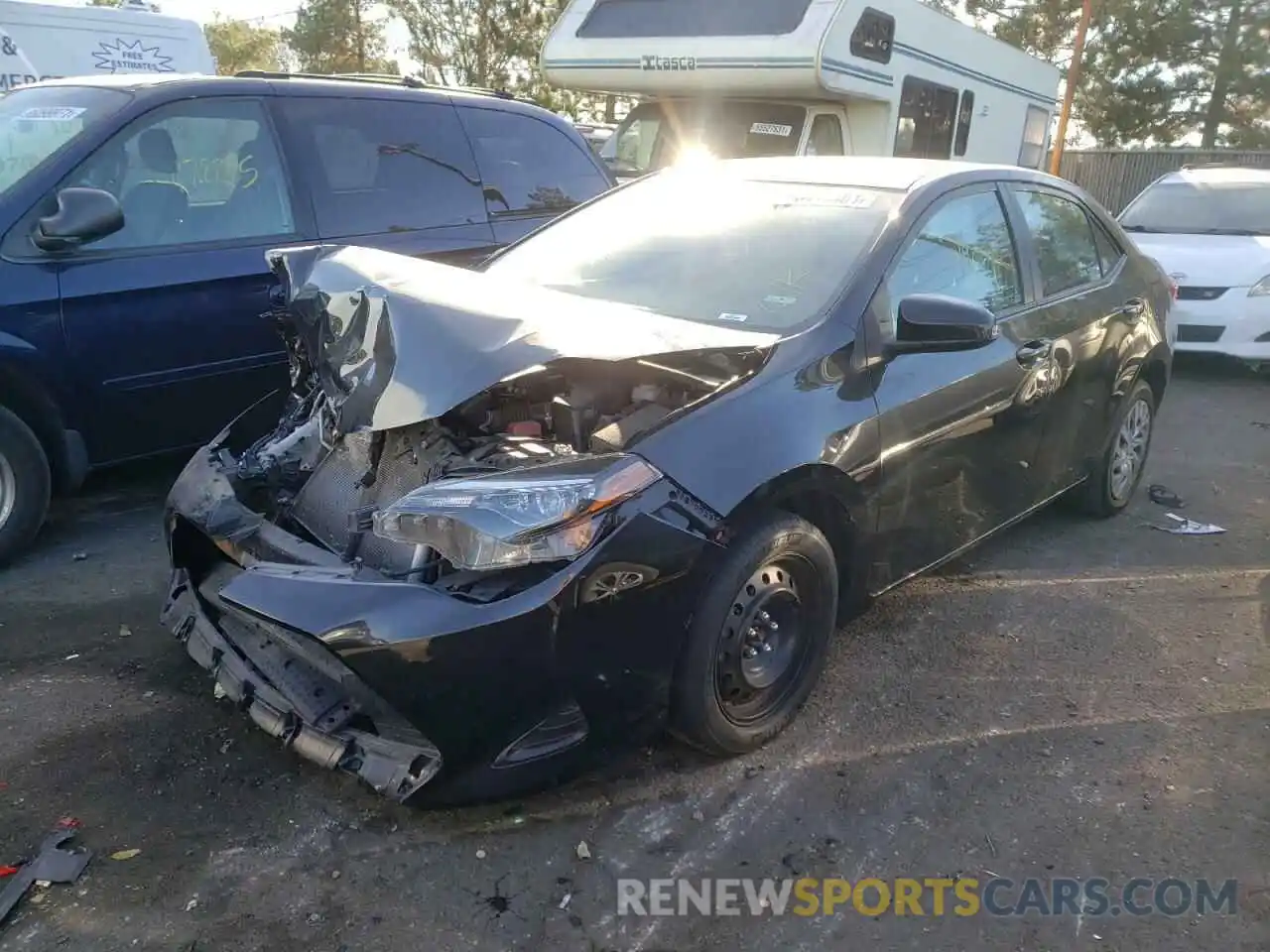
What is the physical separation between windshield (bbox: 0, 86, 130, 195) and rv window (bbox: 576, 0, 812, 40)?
5.72m

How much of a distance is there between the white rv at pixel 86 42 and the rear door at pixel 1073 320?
898cm

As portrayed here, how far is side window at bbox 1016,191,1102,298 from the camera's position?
4336mm

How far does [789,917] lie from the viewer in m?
2.52

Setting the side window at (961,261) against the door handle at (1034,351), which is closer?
the side window at (961,261)

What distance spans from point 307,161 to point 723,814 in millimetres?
3702

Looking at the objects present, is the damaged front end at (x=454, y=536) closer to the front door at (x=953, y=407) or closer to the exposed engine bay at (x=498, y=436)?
the exposed engine bay at (x=498, y=436)

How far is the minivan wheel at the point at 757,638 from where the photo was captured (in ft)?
9.21

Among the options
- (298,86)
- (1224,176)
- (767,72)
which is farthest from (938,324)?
(1224,176)

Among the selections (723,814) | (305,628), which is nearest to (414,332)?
(305,628)

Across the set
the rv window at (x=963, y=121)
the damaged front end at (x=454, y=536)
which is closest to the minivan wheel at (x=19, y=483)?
the damaged front end at (x=454, y=536)

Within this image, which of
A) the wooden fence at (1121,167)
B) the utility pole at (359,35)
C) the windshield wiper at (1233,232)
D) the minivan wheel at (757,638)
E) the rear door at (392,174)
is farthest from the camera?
the utility pole at (359,35)

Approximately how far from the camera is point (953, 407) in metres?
3.61

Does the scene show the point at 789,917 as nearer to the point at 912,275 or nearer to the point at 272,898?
the point at 272,898

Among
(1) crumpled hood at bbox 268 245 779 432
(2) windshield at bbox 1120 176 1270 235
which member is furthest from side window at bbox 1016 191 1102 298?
(2) windshield at bbox 1120 176 1270 235
